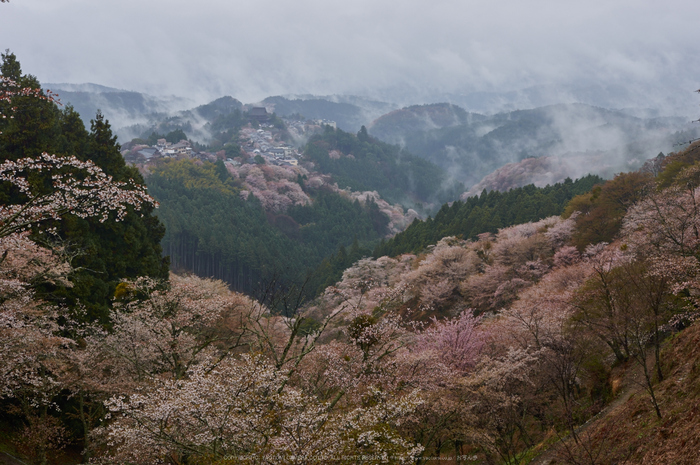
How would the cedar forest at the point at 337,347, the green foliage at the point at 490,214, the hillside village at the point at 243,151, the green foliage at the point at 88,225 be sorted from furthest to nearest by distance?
the hillside village at the point at 243,151 → the green foliage at the point at 490,214 → the green foliage at the point at 88,225 → the cedar forest at the point at 337,347

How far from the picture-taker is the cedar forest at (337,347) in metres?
8.91

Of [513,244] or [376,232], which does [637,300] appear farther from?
[376,232]

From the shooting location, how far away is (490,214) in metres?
50.5

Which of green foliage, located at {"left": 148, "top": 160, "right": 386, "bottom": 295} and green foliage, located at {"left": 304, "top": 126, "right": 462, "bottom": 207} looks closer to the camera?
green foliage, located at {"left": 148, "top": 160, "right": 386, "bottom": 295}

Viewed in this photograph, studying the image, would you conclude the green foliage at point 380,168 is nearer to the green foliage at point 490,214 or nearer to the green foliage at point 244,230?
the green foliage at point 244,230

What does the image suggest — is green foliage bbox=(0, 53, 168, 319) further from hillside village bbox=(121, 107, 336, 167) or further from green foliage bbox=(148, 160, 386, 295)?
hillside village bbox=(121, 107, 336, 167)

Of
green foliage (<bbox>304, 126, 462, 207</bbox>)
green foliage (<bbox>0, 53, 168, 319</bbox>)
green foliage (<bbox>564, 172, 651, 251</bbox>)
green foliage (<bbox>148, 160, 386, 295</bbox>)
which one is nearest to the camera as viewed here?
green foliage (<bbox>0, 53, 168, 319</bbox>)

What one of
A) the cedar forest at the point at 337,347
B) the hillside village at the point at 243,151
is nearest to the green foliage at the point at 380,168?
the hillside village at the point at 243,151

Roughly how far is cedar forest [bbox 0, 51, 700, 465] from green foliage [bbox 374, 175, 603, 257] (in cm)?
1042

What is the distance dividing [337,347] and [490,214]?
40270 mm

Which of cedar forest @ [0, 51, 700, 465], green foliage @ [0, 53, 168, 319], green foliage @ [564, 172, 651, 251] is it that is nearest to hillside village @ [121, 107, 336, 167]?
green foliage @ [0, 53, 168, 319]

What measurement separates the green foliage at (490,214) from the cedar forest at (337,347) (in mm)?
10417

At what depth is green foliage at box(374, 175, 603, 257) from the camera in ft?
157

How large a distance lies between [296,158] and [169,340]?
144158mm
